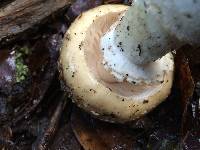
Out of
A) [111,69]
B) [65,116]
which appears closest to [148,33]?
[111,69]

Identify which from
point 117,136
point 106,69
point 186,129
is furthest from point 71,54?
point 186,129

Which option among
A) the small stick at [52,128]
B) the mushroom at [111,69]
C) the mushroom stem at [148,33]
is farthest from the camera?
the small stick at [52,128]

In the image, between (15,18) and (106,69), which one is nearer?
(106,69)

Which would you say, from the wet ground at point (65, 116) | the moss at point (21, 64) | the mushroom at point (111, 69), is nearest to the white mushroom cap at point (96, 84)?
the mushroom at point (111, 69)

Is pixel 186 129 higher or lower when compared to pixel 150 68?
lower

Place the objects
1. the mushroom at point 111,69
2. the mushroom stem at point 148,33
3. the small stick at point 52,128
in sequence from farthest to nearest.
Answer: the small stick at point 52,128
the mushroom at point 111,69
the mushroom stem at point 148,33

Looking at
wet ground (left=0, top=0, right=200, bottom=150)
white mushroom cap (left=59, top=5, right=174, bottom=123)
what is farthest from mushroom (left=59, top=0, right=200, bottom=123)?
wet ground (left=0, top=0, right=200, bottom=150)

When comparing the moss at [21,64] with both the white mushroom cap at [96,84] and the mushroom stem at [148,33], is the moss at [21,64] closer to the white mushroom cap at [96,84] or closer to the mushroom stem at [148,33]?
the white mushroom cap at [96,84]

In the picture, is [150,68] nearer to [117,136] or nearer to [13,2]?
[117,136]
